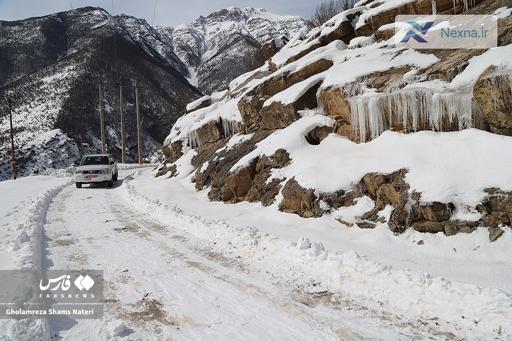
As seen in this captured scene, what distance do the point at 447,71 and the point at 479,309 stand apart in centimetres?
632

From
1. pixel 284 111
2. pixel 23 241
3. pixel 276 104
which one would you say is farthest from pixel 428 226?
pixel 276 104

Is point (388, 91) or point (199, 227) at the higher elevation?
point (388, 91)

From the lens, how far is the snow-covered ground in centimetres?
391

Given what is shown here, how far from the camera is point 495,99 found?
7113 millimetres

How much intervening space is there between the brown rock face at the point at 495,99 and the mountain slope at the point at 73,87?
46638 mm

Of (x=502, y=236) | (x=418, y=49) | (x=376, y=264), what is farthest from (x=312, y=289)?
(x=418, y=49)

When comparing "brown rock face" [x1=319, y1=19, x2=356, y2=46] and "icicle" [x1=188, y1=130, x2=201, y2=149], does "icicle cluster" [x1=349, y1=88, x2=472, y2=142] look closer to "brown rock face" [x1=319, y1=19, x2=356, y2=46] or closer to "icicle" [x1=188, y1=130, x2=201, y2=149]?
"brown rock face" [x1=319, y1=19, x2=356, y2=46]

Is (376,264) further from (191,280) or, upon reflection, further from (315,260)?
(191,280)

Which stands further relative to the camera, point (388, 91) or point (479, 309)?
point (388, 91)

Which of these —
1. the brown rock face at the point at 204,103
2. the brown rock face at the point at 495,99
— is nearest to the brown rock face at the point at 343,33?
the brown rock face at the point at 495,99

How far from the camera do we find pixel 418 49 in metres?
10.7

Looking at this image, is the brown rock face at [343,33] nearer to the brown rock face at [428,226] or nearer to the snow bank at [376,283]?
the snow bank at [376,283]

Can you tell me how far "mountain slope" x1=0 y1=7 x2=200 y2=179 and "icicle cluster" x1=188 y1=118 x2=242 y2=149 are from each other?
32.3 m

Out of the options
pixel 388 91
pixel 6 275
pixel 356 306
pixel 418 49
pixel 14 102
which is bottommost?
pixel 356 306
